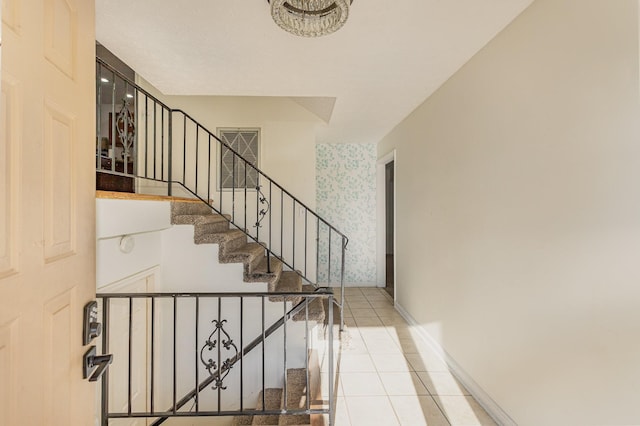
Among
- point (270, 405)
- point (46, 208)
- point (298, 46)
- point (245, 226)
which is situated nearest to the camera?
point (46, 208)

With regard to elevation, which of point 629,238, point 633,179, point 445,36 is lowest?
point 629,238

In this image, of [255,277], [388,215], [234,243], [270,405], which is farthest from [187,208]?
[388,215]

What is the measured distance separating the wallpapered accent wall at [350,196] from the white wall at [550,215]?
2.57 metres

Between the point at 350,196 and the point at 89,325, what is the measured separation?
14.2 ft

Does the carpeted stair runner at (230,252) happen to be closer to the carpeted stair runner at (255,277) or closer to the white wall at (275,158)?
the carpeted stair runner at (255,277)

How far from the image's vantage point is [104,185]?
4336mm

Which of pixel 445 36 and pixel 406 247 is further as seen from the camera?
pixel 406 247

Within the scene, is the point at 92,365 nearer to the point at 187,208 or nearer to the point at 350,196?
the point at 187,208

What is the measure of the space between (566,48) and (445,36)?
2.27ft

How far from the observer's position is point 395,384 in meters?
2.29

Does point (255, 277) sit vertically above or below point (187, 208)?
below

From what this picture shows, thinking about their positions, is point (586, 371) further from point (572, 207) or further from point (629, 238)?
point (572, 207)

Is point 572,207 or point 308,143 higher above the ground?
point 308,143

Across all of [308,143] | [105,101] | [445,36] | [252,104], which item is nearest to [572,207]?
[445,36]
